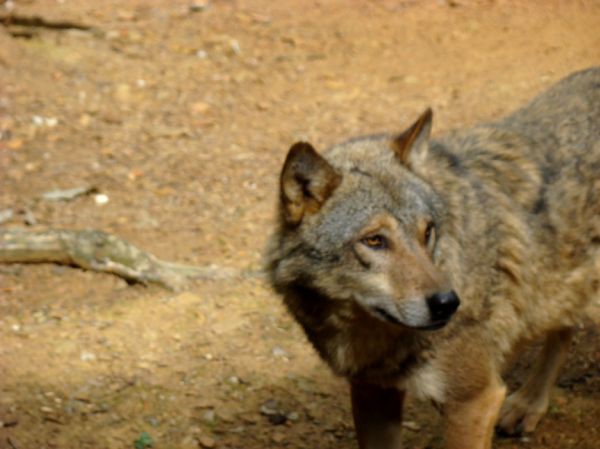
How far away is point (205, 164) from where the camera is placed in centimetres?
952

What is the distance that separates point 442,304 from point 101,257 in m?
3.74

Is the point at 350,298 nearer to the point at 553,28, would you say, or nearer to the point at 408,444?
the point at 408,444

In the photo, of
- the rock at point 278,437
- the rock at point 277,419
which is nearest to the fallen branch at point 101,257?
the rock at point 277,419

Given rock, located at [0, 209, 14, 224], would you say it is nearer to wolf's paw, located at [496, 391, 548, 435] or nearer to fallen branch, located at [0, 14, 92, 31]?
fallen branch, located at [0, 14, 92, 31]

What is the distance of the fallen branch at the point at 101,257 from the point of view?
7.43 m

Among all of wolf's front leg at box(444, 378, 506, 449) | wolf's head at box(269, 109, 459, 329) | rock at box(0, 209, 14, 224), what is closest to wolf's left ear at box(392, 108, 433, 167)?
wolf's head at box(269, 109, 459, 329)

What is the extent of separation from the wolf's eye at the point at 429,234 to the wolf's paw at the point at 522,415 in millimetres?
2135

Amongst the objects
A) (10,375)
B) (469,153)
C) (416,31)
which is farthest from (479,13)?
(10,375)

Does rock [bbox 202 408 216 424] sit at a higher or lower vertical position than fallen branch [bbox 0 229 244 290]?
higher

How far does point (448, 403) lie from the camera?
505cm

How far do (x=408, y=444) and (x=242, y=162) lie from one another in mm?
3976

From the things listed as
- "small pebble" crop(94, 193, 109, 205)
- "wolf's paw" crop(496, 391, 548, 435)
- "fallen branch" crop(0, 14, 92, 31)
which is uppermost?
"wolf's paw" crop(496, 391, 548, 435)

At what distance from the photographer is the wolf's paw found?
253 inches

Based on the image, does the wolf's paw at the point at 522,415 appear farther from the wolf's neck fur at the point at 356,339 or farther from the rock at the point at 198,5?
the rock at the point at 198,5
